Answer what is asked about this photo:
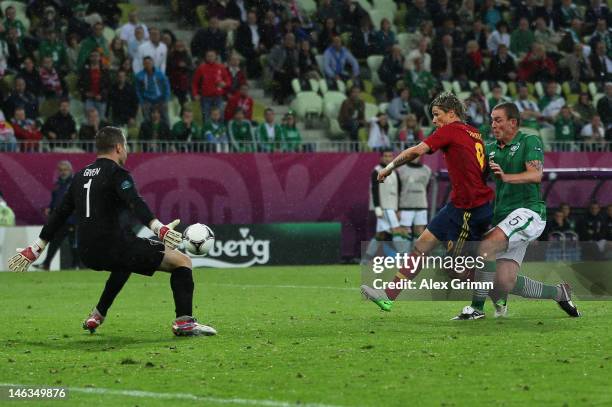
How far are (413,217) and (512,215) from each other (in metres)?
12.1

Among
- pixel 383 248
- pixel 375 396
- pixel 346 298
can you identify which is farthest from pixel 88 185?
pixel 383 248

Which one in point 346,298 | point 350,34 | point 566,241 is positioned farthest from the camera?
point 350,34

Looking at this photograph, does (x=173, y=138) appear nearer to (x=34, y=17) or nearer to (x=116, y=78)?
(x=116, y=78)

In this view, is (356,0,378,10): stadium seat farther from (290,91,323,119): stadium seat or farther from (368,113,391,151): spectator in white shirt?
(368,113,391,151): spectator in white shirt

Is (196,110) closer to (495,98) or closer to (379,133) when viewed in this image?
(379,133)

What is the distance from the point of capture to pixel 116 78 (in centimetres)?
2441

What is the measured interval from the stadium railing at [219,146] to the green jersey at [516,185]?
12.8m

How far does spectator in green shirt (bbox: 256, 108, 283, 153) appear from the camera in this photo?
2486 centimetres

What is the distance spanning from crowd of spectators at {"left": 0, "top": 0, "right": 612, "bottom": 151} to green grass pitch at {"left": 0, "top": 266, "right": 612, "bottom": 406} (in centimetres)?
967

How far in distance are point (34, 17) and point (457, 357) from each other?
1862 centimetres

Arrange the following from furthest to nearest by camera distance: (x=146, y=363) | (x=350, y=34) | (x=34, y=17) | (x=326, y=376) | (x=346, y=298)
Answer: (x=350, y=34)
(x=34, y=17)
(x=346, y=298)
(x=146, y=363)
(x=326, y=376)

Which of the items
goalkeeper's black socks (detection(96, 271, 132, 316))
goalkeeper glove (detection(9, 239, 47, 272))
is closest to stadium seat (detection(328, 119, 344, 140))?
goalkeeper's black socks (detection(96, 271, 132, 316))

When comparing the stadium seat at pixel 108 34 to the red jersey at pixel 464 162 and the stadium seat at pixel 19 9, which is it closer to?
the stadium seat at pixel 19 9

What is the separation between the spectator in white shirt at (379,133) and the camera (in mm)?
25750
